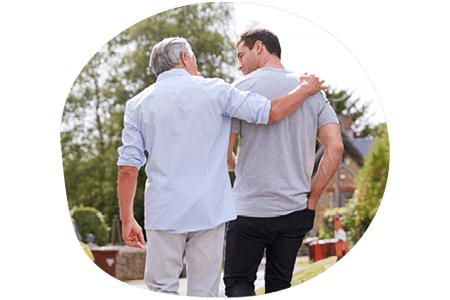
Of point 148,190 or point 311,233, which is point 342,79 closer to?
point 311,233

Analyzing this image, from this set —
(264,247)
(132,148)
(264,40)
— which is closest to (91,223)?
(132,148)

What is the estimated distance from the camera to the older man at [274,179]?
330 cm

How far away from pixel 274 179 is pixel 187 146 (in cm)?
61

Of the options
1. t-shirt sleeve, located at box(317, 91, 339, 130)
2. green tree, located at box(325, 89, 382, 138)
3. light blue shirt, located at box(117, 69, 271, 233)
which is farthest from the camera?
green tree, located at box(325, 89, 382, 138)

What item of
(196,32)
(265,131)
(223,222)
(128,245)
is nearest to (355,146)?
(265,131)

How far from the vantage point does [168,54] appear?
3256 mm

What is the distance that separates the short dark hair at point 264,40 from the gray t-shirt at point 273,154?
19 centimetres

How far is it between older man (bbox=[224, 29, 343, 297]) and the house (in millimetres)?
84

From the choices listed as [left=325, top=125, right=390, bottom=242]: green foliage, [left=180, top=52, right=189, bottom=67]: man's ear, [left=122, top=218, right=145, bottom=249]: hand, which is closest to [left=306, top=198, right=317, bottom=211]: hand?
[left=325, top=125, right=390, bottom=242]: green foliage

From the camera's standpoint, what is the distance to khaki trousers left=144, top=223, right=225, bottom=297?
10.5 ft

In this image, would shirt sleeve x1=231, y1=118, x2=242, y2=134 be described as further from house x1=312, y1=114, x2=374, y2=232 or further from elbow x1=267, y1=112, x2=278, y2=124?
house x1=312, y1=114, x2=374, y2=232

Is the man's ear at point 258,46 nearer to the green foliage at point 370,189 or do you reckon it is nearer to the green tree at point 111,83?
the green tree at point 111,83

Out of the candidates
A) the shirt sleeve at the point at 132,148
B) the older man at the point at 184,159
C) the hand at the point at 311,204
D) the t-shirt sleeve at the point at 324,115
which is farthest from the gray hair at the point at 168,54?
the hand at the point at 311,204

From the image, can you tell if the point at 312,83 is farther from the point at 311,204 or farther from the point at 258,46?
the point at 311,204
